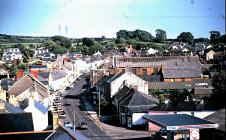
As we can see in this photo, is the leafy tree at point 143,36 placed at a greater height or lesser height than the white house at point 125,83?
greater

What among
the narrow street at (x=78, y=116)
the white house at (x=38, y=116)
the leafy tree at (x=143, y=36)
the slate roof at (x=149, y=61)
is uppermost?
the leafy tree at (x=143, y=36)

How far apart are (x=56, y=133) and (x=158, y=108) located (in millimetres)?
22597

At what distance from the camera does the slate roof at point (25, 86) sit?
47375mm

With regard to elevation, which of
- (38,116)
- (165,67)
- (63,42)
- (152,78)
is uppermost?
(63,42)

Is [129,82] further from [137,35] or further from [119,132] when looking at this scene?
[137,35]

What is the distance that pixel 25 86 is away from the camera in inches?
1906

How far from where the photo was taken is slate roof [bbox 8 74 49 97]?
47375 mm

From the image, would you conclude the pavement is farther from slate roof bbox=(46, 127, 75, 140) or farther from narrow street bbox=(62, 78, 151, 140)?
slate roof bbox=(46, 127, 75, 140)

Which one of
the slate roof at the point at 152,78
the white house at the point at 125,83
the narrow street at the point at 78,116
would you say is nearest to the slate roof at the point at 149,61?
the slate roof at the point at 152,78

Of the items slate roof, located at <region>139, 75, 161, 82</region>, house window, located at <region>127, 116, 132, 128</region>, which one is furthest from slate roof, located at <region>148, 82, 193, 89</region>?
house window, located at <region>127, 116, 132, 128</region>

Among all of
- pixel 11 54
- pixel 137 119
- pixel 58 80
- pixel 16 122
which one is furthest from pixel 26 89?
pixel 11 54

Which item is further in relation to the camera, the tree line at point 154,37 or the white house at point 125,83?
the tree line at point 154,37

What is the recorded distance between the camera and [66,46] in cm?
17438

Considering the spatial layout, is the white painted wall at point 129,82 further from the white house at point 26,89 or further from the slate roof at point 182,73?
the slate roof at point 182,73
